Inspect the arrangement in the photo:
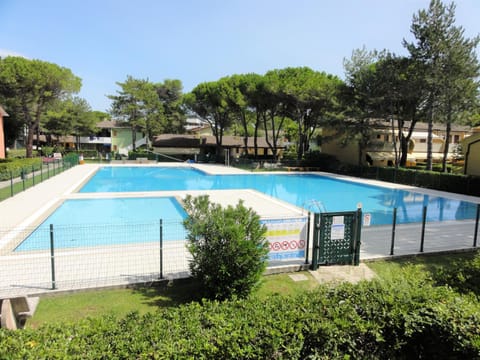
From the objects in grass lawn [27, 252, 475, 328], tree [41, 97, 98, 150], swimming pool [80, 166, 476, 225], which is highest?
tree [41, 97, 98, 150]

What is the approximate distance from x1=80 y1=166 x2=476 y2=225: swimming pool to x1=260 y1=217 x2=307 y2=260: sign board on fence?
16.0 ft

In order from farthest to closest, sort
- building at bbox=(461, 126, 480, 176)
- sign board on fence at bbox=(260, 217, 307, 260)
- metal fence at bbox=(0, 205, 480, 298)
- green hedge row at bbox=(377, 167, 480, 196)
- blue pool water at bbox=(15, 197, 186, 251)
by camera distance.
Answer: building at bbox=(461, 126, 480, 176)
green hedge row at bbox=(377, 167, 480, 196)
blue pool water at bbox=(15, 197, 186, 251)
sign board on fence at bbox=(260, 217, 307, 260)
metal fence at bbox=(0, 205, 480, 298)

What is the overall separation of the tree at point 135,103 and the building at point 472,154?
37092 mm

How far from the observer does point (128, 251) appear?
807 centimetres

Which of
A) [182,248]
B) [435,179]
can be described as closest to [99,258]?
[182,248]

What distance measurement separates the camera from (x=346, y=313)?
3293mm

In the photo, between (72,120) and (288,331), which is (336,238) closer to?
(288,331)

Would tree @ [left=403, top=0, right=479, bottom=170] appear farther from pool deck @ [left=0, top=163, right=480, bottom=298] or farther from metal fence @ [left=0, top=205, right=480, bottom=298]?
metal fence @ [left=0, top=205, right=480, bottom=298]

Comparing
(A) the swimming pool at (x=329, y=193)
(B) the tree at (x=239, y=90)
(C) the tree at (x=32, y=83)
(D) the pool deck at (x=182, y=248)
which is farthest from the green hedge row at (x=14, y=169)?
(B) the tree at (x=239, y=90)

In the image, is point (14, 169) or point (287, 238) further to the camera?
point (14, 169)

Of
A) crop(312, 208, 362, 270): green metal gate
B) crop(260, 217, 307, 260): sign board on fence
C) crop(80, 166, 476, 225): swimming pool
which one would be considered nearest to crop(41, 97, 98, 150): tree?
crop(80, 166, 476, 225): swimming pool

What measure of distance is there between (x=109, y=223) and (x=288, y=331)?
11.1 meters

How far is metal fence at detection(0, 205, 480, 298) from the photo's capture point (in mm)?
6410

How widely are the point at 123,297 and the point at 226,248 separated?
2207 mm
